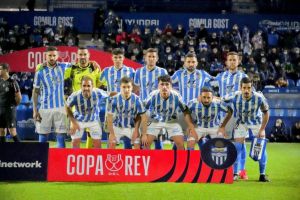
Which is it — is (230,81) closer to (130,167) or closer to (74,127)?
(130,167)

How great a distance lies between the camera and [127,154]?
8.97m

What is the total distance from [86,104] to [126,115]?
2.00ft

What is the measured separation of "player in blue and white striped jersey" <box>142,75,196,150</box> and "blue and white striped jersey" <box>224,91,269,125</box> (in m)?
0.71

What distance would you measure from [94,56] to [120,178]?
7.86m

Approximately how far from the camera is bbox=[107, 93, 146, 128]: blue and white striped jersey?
965 centimetres

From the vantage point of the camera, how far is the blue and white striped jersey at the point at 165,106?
9.70 metres

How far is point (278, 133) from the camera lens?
56.6 feet

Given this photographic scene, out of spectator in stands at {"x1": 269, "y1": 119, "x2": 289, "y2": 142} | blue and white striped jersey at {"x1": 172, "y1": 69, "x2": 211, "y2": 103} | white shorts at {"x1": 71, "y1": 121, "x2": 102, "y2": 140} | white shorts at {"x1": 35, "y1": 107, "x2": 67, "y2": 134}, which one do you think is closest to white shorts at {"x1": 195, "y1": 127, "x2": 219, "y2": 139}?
blue and white striped jersey at {"x1": 172, "y1": 69, "x2": 211, "y2": 103}

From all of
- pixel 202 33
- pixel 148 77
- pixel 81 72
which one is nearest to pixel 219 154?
pixel 148 77

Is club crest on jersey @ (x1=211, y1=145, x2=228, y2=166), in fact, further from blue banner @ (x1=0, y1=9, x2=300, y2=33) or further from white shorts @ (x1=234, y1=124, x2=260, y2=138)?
blue banner @ (x1=0, y1=9, x2=300, y2=33)

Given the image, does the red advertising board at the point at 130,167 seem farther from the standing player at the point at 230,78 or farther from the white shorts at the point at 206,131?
the standing player at the point at 230,78

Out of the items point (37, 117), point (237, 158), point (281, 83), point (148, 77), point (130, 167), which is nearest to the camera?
point (130, 167)

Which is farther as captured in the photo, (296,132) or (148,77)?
(296,132)

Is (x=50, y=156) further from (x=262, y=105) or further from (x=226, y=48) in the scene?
(x=226, y=48)
